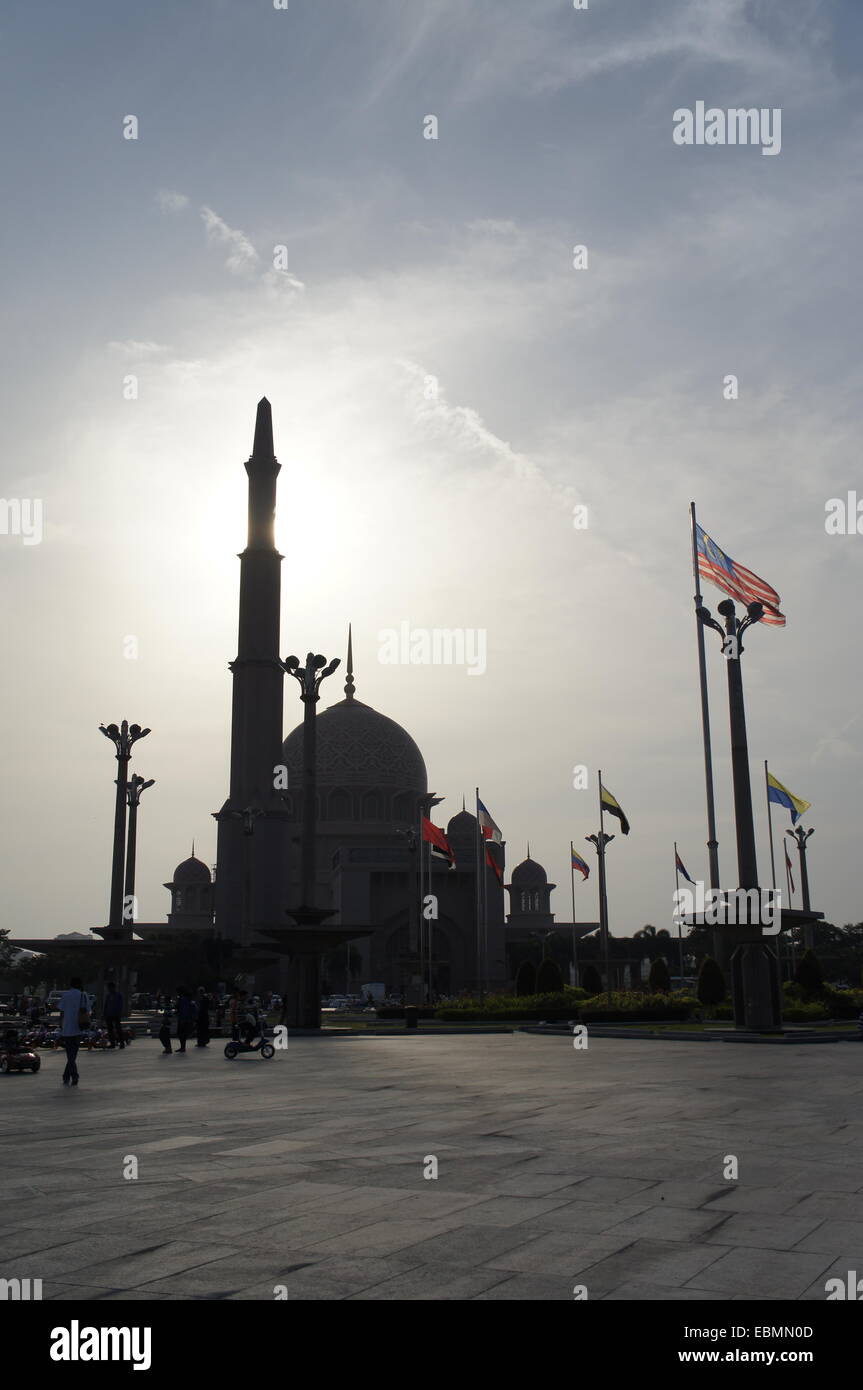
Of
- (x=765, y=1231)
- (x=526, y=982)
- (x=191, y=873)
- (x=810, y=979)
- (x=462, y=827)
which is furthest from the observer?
(x=191, y=873)

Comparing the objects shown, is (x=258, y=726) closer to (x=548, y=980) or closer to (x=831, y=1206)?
(x=548, y=980)

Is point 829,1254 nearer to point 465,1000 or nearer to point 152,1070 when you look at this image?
point 152,1070

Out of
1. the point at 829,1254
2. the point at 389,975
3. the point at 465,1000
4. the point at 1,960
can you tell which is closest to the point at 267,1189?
the point at 829,1254

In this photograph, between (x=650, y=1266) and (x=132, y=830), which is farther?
(x=132, y=830)

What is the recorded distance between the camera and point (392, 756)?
324ft

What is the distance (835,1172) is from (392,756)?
89932mm

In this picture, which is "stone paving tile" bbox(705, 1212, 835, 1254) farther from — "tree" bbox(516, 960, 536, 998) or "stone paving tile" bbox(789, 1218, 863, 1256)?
"tree" bbox(516, 960, 536, 998)

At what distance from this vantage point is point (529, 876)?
346 ft

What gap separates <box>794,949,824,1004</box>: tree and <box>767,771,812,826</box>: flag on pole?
6196 mm

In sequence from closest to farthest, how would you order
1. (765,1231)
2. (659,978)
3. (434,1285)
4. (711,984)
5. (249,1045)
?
1. (434,1285)
2. (765,1231)
3. (249,1045)
4. (711,984)
5. (659,978)

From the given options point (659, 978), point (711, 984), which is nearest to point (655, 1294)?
point (711, 984)

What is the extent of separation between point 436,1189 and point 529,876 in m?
98.4

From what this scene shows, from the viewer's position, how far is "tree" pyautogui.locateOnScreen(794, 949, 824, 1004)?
4029 cm

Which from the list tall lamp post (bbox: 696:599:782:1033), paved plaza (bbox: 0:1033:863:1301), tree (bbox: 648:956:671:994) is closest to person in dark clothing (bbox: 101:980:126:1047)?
paved plaza (bbox: 0:1033:863:1301)
